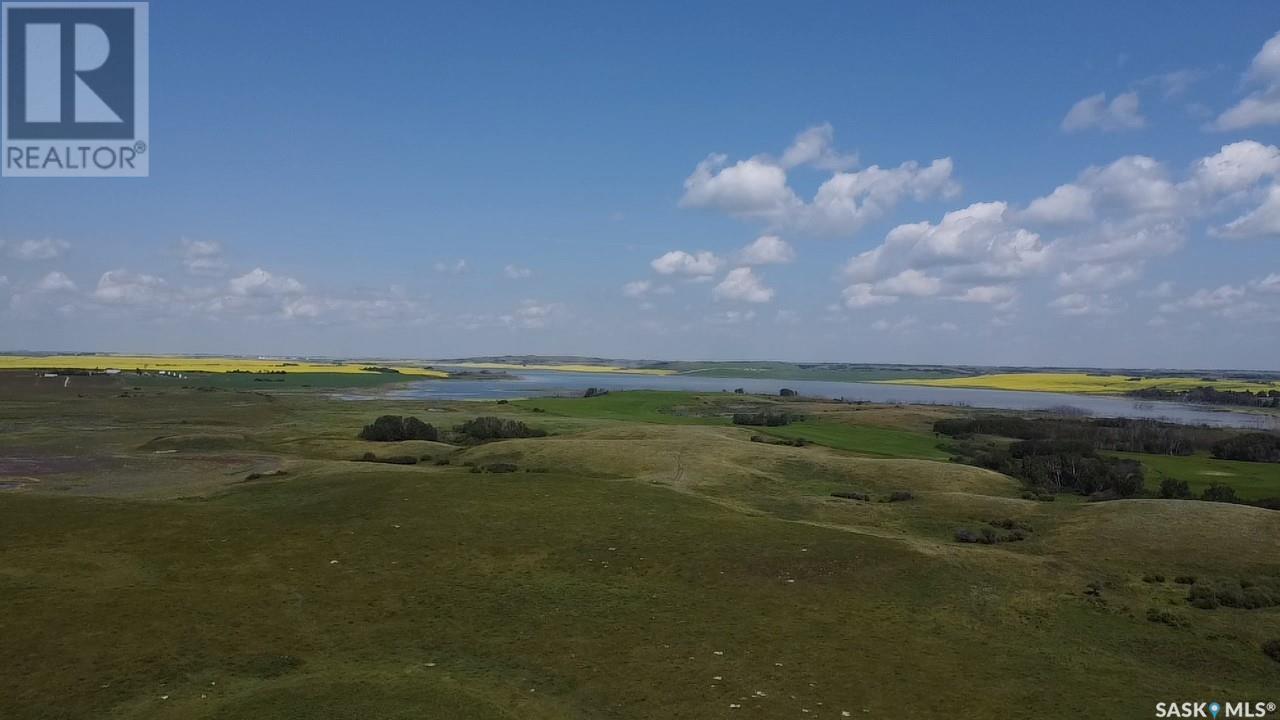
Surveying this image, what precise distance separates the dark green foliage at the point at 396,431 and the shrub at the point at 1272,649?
177 ft

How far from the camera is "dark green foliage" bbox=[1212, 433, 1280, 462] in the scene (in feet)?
196

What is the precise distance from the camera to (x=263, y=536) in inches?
947

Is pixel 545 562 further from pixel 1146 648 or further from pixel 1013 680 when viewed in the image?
pixel 1146 648

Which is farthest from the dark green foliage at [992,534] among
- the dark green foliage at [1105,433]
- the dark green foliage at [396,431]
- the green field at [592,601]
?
the dark green foliage at [396,431]

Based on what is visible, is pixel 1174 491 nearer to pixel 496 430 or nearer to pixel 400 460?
pixel 400 460

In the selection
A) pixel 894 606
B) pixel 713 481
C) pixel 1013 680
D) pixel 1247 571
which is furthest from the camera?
pixel 713 481

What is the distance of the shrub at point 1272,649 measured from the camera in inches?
621

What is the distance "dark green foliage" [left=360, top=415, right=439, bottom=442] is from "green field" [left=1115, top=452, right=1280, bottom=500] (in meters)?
55.4

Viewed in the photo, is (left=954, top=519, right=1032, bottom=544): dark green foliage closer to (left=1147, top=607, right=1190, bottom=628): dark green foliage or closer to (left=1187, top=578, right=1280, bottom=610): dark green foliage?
(left=1187, top=578, right=1280, bottom=610): dark green foliage

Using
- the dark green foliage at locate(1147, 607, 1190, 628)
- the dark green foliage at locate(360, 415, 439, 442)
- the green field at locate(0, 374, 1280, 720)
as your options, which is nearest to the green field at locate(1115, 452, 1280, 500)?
the green field at locate(0, 374, 1280, 720)

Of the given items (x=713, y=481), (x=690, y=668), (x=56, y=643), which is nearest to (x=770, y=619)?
(x=690, y=668)

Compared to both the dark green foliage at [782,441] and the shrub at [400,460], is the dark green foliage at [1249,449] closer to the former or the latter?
the dark green foliage at [782,441]

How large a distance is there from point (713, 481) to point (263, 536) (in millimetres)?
22728

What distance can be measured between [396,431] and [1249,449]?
247 ft
